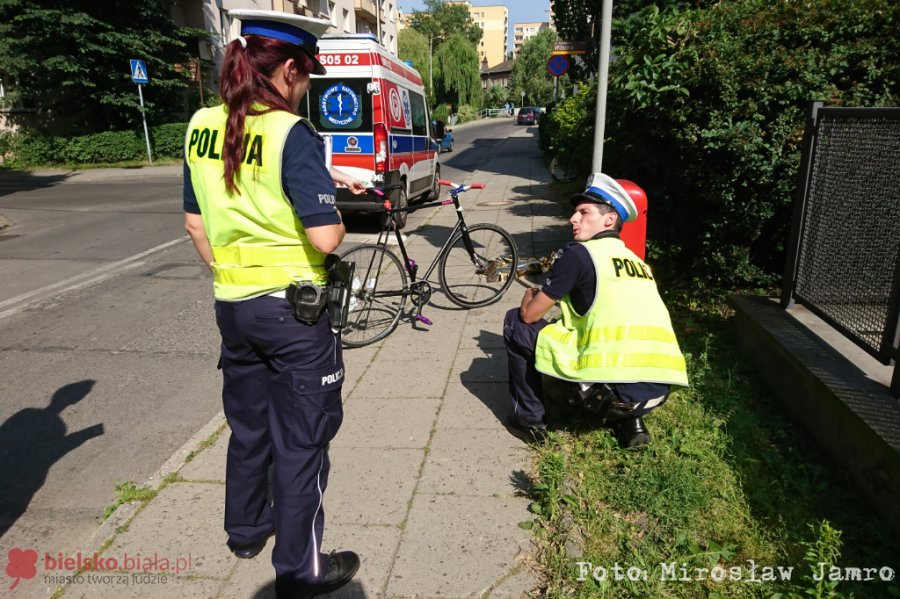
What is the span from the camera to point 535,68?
94375mm

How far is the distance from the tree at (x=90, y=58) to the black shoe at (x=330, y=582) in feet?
74.0

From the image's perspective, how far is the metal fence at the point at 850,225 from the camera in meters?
3.54

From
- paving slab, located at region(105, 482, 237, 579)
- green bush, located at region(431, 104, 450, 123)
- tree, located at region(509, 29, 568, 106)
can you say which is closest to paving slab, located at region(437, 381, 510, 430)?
paving slab, located at region(105, 482, 237, 579)

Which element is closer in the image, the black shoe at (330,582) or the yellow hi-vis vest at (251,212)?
the yellow hi-vis vest at (251,212)

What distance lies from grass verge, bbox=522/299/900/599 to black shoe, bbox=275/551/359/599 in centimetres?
78

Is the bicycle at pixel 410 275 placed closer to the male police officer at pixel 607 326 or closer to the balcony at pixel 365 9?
the male police officer at pixel 607 326

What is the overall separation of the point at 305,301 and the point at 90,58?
910 inches

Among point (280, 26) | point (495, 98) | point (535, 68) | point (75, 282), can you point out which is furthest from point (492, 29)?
point (280, 26)

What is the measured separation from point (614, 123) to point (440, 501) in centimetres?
484

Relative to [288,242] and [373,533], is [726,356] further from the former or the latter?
[288,242]

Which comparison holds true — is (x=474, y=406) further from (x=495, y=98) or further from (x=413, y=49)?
(x=495, y=98)

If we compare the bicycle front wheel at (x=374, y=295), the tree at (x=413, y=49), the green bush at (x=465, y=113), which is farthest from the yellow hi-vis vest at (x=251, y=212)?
the green bush at (x=465, y=113)

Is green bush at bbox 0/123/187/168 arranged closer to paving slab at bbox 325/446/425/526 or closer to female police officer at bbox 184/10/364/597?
paving slab at bbox 325/446/425/526

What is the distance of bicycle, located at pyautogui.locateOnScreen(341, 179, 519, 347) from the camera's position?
5391 millimetres
